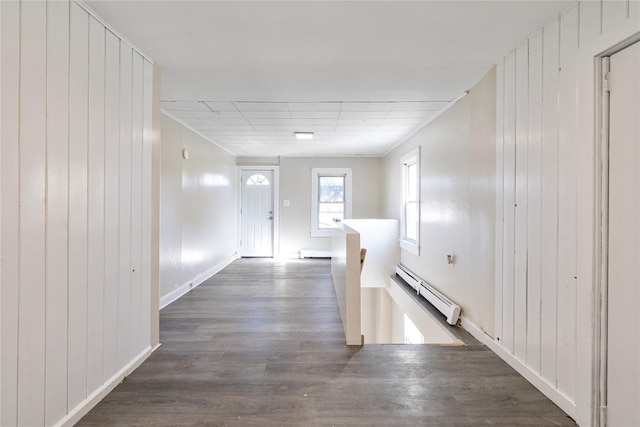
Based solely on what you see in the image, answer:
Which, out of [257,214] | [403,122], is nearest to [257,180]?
[257,214]

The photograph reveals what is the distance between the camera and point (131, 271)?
1.99 m

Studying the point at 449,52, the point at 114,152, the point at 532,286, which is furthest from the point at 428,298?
the point at 114,152

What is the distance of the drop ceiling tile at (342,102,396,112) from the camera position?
3049 mm

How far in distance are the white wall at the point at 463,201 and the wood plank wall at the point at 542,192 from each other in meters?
0.16

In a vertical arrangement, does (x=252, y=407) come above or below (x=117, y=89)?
below

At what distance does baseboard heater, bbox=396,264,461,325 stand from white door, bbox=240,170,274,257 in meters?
3.04

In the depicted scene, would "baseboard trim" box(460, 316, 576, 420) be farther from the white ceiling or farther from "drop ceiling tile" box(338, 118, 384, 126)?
"drop ceiling tile" box(338, 118, 384, 126)

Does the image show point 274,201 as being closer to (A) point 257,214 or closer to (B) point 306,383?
(A) point 257,214

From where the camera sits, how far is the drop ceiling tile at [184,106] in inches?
120

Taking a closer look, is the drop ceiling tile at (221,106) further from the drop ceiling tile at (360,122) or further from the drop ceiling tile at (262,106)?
the drop ceiling tile at (360,122)

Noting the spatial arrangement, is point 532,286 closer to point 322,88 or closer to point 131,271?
point 322,88

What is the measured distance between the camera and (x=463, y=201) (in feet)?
9.27

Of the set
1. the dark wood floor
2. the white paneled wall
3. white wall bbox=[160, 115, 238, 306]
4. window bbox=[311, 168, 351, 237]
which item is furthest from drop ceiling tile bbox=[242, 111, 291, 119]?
window bbox=[311, 168, 351, 237]

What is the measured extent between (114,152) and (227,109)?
1.67 m
